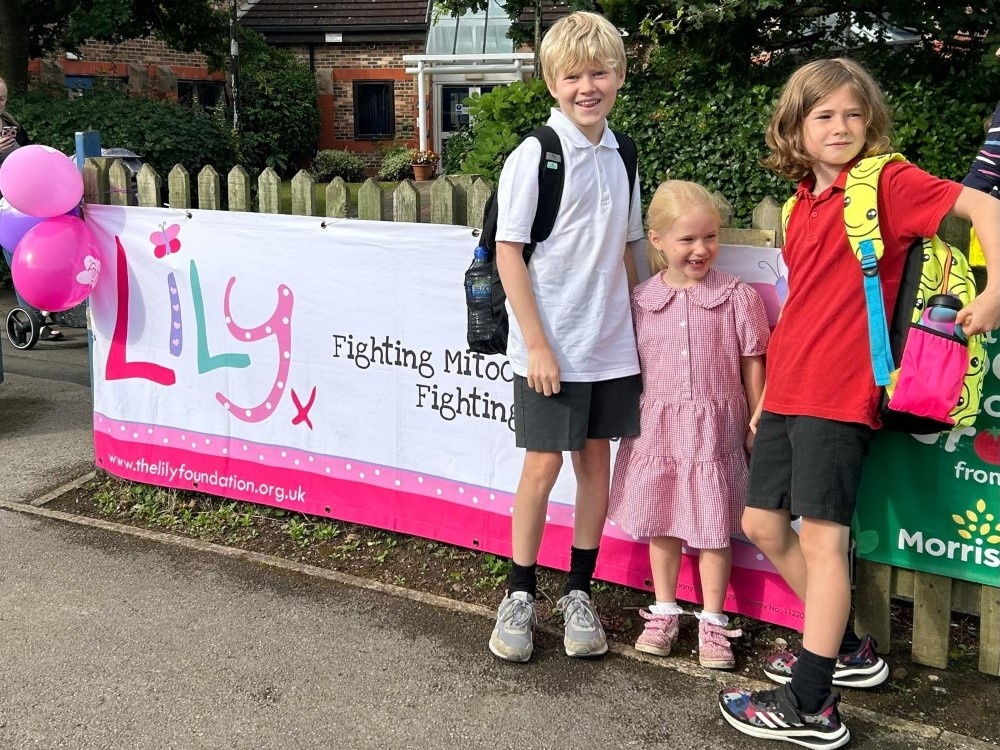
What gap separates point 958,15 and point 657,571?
163 inches

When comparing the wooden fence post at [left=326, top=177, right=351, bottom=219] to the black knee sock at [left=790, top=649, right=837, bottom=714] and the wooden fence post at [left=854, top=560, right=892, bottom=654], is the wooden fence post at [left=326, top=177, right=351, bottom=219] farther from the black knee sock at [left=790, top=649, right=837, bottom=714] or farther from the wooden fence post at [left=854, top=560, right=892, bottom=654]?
the black knee sock at [left=790, top=649, right=837, bottom=714]

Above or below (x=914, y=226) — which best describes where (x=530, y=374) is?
below

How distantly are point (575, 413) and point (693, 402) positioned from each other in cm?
37

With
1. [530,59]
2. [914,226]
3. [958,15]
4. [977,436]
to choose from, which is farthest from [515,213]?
[530,59]

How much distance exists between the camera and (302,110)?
76.5 feet

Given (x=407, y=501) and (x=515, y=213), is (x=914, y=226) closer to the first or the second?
(x=515, y=213)

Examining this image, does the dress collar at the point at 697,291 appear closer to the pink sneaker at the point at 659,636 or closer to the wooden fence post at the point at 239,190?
the pink sneaker at the point at 659,636

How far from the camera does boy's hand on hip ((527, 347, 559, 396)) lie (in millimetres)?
3072

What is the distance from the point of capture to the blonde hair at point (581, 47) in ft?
9.95

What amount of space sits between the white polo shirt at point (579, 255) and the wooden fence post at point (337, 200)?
127cm

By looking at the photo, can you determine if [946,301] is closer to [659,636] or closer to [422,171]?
[659,636]

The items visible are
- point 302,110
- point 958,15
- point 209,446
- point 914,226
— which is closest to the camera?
point 914,226

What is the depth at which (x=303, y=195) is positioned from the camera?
4.30m

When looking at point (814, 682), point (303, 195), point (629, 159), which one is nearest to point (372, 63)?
point (303, 195)
